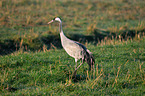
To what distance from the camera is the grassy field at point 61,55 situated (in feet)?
15.1

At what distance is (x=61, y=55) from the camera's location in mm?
6582

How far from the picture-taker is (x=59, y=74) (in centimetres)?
518

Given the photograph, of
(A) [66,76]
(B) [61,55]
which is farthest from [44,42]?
(A) [66,76]

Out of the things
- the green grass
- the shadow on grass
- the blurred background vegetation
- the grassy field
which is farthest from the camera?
the blurred background vegetation

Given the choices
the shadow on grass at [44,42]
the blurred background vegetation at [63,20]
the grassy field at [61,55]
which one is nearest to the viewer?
the grassy field at [61,55]

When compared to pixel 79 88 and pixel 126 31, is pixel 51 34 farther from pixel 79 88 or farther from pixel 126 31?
pixel 79 88

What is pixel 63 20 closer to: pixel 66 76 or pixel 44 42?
pixel 44 42

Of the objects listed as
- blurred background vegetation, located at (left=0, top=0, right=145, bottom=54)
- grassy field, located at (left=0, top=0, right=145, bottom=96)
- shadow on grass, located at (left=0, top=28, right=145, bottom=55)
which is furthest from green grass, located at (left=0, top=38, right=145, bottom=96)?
blurred background vegetation, located at (left=0, top=0, right=145, bottom=54)

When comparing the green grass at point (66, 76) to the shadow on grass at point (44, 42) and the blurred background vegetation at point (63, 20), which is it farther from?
the blurred background vegetation at point (63, 20)

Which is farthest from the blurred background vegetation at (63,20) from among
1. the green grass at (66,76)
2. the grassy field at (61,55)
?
the green grass at (66,76)

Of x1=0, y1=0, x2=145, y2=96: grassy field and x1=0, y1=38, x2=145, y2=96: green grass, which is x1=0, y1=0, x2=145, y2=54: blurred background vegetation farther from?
x1=0, y1=38, x2=145, y2=96: green grass

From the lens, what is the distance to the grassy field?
4.60 meters

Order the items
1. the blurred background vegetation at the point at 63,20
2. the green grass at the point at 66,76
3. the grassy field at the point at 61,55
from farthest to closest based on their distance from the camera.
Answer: the blurred background vegetation at the point at 63,20, the grassy field at the point at 61,55, the green grass at the point at 66,76

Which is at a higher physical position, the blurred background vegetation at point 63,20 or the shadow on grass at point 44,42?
the blurred background vegetation at point 63,20
